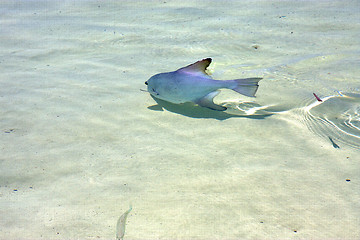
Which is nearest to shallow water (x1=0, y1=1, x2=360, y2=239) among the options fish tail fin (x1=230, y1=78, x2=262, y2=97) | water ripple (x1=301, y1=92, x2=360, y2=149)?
water ripple (x1=301, y1=92, x2=360, y2=149)

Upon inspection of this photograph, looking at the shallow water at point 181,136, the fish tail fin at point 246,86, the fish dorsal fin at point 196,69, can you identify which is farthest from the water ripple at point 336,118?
the fish dorsal fin at point 196,69

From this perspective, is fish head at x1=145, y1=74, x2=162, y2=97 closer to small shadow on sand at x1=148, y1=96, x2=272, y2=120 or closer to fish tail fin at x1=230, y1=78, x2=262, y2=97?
small shadow on sand at x1=148, y1=96, x2=272, y2=120

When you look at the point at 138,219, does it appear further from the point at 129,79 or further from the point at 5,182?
the point at 129,79

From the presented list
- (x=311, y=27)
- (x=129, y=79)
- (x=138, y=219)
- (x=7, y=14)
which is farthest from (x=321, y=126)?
(x=7, y=14)

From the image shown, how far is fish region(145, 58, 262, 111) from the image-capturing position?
8.07 feet

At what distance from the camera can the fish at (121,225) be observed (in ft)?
5.34

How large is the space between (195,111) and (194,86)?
19 cm

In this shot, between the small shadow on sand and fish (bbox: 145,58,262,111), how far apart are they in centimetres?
6

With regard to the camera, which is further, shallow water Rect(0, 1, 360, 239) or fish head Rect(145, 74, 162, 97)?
fish head Rect(145, 74, 162, 97)

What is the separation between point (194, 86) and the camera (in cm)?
259

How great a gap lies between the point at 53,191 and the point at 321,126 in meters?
1.77

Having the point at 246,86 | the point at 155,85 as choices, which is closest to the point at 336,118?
the point at 246,86

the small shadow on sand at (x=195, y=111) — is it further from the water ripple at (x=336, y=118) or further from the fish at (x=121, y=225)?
the fish at (x=121, y=225)

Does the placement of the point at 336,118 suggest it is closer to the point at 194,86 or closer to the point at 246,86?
the point at 246,86
